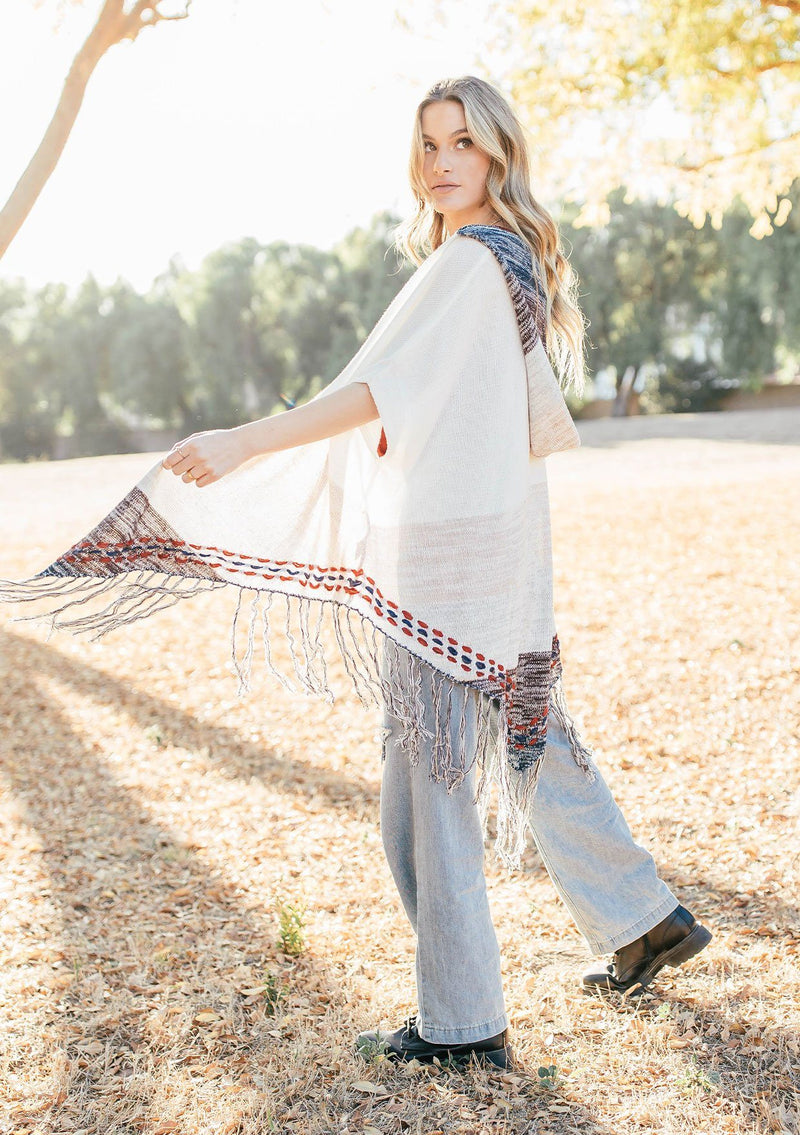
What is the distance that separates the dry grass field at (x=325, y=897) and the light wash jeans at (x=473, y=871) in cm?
18

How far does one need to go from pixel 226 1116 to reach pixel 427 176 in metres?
1.83

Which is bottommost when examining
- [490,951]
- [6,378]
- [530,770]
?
[490,951]

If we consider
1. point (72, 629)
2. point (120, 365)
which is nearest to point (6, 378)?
point (120, 365)

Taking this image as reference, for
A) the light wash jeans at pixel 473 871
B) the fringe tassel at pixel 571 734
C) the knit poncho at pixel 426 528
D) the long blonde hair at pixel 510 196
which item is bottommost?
the light wash jeans at pixel 473 871

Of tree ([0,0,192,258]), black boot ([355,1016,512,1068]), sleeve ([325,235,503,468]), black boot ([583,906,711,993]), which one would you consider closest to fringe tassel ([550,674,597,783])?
black boot ([583,906,711,993])

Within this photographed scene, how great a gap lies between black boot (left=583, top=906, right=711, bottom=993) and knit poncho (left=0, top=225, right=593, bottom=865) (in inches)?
16.7

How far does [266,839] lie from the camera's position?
3447 millimetres

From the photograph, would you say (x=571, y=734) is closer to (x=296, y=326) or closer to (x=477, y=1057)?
(x=477, y=1057)

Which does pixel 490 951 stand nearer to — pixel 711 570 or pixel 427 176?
pixel 427 176

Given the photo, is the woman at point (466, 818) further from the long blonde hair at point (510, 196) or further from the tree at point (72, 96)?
the tree at point (72, 96)

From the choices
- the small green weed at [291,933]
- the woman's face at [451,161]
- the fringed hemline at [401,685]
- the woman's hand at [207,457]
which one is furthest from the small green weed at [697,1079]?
the woman's face at [451,161]

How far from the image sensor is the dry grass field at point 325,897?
6.68 ft

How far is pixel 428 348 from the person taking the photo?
1.81 meters

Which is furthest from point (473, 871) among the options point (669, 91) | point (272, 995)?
point (669, 91)
